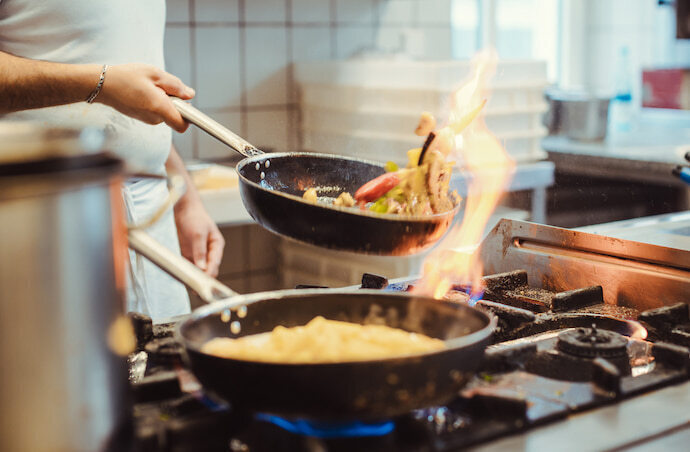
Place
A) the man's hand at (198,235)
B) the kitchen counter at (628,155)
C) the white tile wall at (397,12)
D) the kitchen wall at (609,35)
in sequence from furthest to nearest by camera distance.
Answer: the kitchen wall at (609,35) → the white tile wall at (397,12) → the kitchen counter at (628,155) → the man's hand at (198,235)

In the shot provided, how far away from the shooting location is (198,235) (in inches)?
59.7

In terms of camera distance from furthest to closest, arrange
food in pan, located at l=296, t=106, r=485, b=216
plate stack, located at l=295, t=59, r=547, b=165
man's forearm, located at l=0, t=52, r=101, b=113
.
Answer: plate stack, located at l=295, t=59, r=547, b=165 < man's forearm, located at l=0, t=52, r=101, b=113 < food in pan, located at l=296, t=106, r=485, b=216

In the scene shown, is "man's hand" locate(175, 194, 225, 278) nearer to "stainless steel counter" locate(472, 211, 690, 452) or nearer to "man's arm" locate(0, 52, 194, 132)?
"man's arm" locate(0, 52, 194, 132)

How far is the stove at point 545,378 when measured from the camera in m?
0.64

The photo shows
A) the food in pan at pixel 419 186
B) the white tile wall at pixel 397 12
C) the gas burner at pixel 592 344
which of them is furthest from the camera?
the white tile wall at pixel 397 12

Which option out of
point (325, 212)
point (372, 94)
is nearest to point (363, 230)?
point (325, 212)

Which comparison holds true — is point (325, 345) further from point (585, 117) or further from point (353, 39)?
point (585, 117)

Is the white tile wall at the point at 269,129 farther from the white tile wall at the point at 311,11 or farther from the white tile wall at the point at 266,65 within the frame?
the white tile wall at the point at 311,11

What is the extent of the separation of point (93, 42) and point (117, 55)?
0.05 m

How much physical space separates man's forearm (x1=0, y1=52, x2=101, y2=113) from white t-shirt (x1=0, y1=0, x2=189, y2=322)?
133 millimetres

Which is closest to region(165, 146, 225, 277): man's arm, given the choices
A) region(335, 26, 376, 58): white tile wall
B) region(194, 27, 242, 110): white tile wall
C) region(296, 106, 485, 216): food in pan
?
region(296, 106, 485, 216): food in pan

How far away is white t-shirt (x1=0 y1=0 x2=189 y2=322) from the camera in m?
1.37

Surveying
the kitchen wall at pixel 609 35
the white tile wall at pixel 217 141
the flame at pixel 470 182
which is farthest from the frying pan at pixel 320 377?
the kitchen wall at pixel 609 35

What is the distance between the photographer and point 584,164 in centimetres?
260
